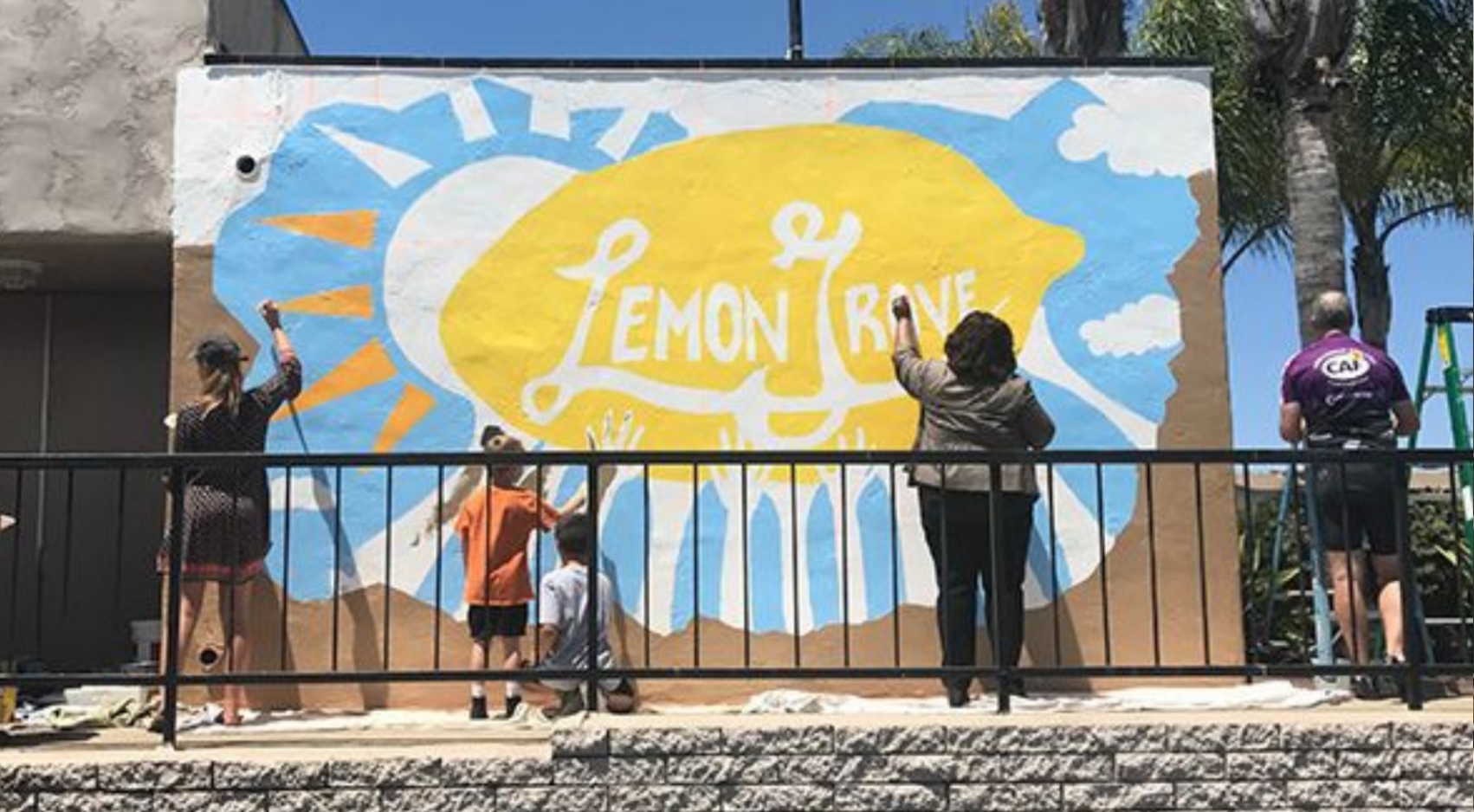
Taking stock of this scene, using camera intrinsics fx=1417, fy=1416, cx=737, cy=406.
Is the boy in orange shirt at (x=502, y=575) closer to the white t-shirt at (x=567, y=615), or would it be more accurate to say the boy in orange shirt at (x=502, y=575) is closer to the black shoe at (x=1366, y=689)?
the white t-shirt at (x=567, y=615)

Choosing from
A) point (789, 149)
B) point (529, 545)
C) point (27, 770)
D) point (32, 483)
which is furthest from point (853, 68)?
point (32, 483)

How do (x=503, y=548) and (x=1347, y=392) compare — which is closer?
(x=1347, y=392)

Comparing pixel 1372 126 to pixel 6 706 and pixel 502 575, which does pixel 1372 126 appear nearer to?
pixel 502 575

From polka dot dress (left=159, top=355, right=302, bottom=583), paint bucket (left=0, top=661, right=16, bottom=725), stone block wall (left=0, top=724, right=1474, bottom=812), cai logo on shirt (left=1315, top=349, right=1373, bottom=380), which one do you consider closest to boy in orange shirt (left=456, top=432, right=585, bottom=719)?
polka dot dress (left=159, top=355, right=302, bottom=583)

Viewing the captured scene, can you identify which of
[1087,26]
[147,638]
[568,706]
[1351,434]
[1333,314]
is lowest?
[568,706]

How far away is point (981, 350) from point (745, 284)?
151 cm

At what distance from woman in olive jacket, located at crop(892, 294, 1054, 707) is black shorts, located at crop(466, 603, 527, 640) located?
6.17ft

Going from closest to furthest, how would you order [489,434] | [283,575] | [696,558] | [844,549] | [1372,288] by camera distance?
[844,549], [696,558], [283,575], [489,434], [1372,288]

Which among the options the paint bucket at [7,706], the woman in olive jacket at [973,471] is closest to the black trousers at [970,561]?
the woman in olive jacket at [973,471]

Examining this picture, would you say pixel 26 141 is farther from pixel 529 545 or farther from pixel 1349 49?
pixel 1349 49

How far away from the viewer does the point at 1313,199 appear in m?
8.38

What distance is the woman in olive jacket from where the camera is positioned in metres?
6.03

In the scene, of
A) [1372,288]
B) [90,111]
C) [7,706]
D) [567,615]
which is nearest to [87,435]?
[90,111]

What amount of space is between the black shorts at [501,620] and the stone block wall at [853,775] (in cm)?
142
